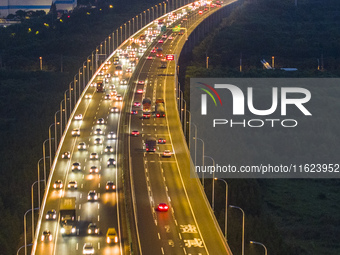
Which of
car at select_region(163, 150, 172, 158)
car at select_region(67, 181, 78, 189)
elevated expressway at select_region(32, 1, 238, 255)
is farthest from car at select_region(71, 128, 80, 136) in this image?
car at select_region(67, 181, 78, 189)

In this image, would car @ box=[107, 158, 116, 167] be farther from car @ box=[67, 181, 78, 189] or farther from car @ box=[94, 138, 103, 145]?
car @ box=[94, 138, 103, 145]

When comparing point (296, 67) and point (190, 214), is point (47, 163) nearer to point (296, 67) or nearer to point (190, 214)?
point (190, 214)

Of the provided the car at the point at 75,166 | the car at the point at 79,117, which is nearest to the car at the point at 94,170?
the car at the point at 75,166

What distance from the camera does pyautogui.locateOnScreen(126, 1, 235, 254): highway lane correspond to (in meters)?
45.5

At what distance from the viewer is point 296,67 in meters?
136

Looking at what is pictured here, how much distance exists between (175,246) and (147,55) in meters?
69.4

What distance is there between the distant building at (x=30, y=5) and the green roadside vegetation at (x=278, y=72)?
33406mm

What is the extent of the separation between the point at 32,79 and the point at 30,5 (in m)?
59.5

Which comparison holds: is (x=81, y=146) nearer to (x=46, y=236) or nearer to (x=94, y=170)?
(x=94, y=170)

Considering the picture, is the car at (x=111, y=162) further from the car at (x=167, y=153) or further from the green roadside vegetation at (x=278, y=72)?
the green roadside vegetation at (x=278, y=72)

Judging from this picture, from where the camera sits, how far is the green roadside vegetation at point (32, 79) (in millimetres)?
65312

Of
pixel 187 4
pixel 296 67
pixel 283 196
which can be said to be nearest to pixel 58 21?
pixel 187 4

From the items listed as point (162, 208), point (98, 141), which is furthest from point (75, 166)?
point (162, 208)

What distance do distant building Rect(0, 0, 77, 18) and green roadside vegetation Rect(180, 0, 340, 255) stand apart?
33406mm
